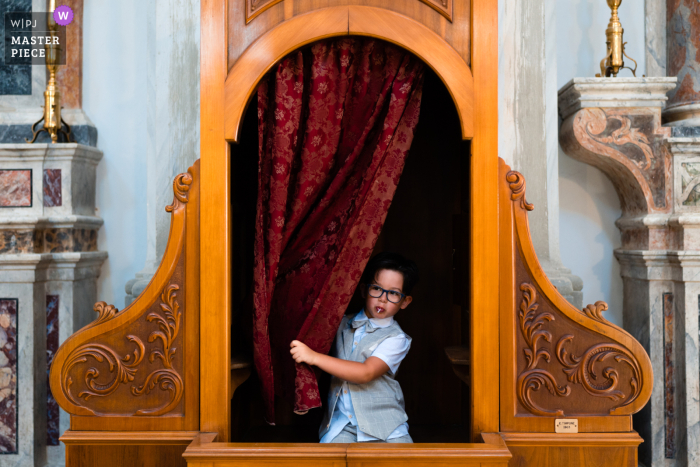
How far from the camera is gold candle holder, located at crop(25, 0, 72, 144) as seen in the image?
7.20ft

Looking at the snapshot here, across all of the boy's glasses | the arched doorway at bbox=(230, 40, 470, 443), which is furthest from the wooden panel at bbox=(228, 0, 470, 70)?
the boy's glasses

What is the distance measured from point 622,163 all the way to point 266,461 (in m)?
1.71

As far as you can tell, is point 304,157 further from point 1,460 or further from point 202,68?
point 1,460

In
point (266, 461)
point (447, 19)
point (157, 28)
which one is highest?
point (157, 28)

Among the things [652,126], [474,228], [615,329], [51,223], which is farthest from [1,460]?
[652,126]

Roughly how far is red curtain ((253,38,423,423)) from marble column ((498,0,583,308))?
613 millimetres

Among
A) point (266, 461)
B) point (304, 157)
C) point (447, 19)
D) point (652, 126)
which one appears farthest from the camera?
point (652, 126)

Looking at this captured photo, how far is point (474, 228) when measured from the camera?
1562 mm

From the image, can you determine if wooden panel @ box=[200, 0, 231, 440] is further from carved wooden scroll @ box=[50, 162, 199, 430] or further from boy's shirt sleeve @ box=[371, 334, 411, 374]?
boy's shirt sleeve @ box=[371, 334, 411, 374]

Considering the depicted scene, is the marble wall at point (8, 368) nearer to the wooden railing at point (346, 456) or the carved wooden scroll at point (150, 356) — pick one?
the carved wooden scroll at point (150, 356)

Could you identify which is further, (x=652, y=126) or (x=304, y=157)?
(x=652, y=126)

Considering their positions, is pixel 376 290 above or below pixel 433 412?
above

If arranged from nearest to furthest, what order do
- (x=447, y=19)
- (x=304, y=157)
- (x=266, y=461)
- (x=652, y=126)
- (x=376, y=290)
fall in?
1. (x=266, y=461)
2. (x=447, y=19)
3. (x=304, y=157)
4. (x=376, y=290)
5. (x=652, y=126)

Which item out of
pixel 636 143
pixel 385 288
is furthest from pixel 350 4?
pixel 636 143
